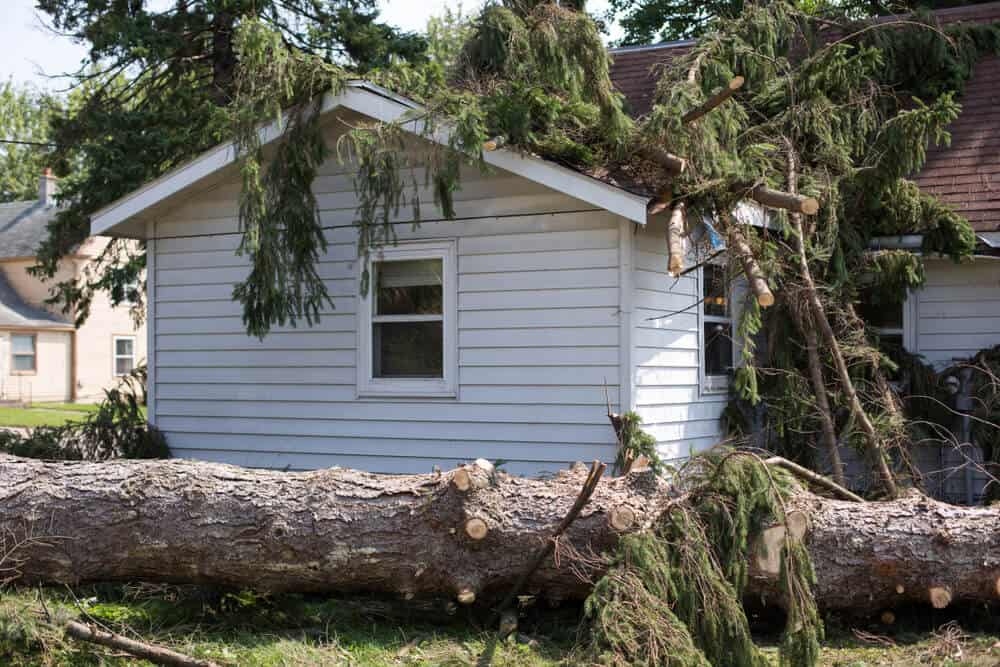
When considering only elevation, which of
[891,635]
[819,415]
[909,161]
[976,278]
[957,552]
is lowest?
[891,635]

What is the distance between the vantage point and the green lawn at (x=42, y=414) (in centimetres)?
2200

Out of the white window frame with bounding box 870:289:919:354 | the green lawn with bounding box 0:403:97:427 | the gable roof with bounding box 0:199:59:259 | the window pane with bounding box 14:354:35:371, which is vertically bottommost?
the green lawn with bounding box 0:403:97:427

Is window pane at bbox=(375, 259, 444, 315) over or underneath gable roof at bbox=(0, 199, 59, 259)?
underneath

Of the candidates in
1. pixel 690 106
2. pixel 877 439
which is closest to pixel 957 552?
pixel 877 439

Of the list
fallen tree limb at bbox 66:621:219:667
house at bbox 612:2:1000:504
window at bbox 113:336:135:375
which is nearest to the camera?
fallen tree limb at bbox 66:621:219:667

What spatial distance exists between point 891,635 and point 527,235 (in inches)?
174

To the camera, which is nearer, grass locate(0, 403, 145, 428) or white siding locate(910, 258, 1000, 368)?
white siding locate(910, 258, 1000, 368)

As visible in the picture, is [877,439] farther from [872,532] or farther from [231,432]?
[231,432]

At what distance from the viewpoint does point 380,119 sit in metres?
9.05

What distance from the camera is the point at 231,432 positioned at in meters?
10.1

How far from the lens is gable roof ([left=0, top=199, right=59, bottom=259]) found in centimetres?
3323

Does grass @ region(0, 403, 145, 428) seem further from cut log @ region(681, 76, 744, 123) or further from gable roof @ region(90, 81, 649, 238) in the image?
cut log @ region(681, 76, 744, 123)

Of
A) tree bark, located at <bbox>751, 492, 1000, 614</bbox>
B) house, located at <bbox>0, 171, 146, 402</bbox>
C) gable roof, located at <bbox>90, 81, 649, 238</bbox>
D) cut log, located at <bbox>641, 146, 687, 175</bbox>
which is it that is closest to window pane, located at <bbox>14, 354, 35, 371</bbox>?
house, located at <bbox>0, 171, 146, 402</bbox>

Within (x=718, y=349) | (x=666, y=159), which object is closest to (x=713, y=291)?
(x=718, y=349)
